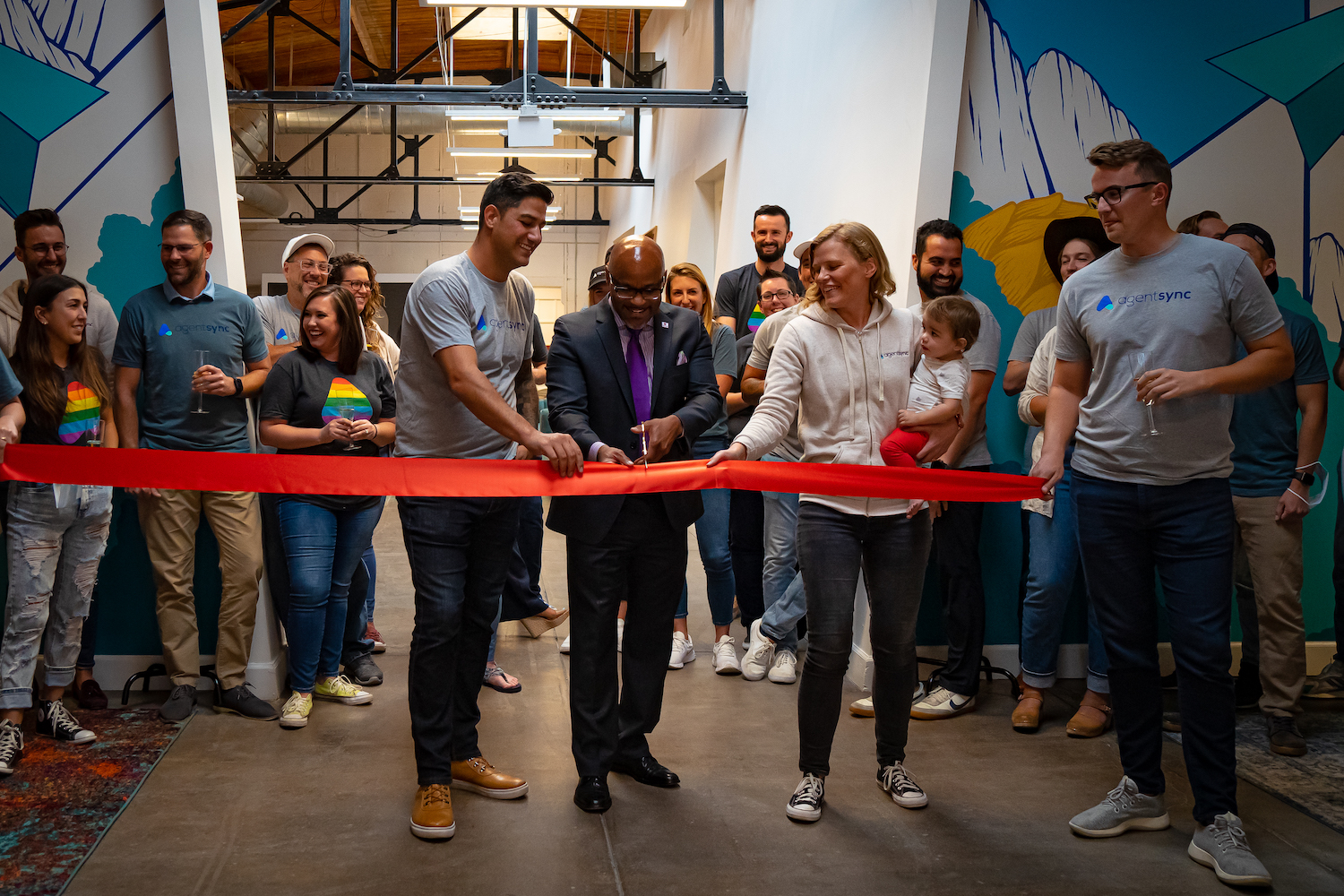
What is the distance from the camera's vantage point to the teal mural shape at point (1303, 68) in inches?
157

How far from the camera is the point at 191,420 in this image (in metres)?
3.54

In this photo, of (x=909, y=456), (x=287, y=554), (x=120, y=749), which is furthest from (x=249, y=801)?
(x=909, y=456)

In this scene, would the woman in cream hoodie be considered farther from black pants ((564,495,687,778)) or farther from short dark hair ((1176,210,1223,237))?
short dark hair ((1176,210,1223,237))

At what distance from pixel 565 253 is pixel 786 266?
1493 cm

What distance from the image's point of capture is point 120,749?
3.24 m

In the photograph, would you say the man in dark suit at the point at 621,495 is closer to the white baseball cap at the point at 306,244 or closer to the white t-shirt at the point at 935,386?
the white t-shirt at the point at 935,386

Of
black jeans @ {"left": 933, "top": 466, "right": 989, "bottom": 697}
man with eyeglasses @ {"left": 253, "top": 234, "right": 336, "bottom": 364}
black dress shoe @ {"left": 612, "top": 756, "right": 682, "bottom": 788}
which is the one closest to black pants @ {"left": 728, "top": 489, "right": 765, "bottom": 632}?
black jeans @ {"left": 933, "top": 466, "right": 989, "bottom": 697}

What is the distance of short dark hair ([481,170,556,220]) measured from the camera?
2654 millimetres

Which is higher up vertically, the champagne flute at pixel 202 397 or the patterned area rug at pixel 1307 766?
the champagne flute at pixel 202 397

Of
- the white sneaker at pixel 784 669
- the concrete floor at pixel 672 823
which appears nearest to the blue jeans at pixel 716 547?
the white sneaker at pixel 784 669

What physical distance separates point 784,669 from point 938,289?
1666 mm

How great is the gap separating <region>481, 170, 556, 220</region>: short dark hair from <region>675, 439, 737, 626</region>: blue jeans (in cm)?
177

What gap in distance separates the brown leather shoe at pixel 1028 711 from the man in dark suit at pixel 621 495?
1.46 meters

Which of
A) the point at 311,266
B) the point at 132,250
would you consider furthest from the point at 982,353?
the point at 132,250
